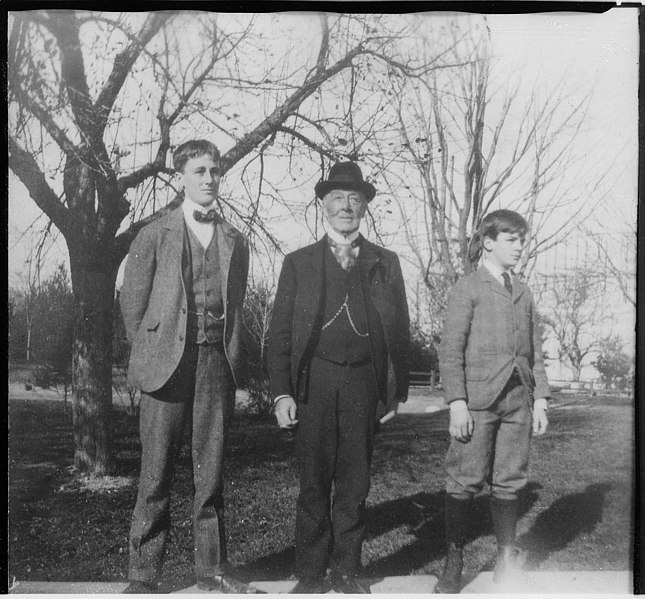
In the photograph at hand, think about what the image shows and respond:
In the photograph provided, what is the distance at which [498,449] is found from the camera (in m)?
4.65

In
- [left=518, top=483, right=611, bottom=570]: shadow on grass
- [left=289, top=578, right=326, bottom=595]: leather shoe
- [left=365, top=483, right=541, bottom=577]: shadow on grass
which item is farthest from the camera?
[left=518, top=483, right=611, bottom=570]: shadow on grass

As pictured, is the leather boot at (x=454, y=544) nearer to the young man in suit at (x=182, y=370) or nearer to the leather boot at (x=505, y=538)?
the leather boot at (x=505, y=538)

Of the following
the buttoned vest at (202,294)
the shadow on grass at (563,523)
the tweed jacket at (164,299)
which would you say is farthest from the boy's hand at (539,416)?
the buttoned vest at (202,294)

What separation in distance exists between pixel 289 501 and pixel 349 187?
7.08 ft

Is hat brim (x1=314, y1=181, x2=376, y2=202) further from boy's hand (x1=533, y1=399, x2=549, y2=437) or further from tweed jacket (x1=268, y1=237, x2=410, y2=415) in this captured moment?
boy's hand (x1=533, y1=399, x2=549, y2=437)

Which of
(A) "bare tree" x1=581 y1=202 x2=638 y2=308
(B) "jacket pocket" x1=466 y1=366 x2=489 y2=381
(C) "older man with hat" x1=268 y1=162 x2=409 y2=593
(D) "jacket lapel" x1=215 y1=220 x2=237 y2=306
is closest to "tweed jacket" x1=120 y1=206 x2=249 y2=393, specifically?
(D) "jacket lapel" x1=215 y1=220 x2=237 y2=306

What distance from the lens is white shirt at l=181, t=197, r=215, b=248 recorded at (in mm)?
4633

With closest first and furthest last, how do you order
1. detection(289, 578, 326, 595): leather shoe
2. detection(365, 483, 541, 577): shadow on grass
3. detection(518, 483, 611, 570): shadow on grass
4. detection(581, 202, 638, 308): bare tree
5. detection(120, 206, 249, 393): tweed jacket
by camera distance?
detection(120, 206, 249, 393): tweed jacket < detection(289, 578, 326, 595): leather shoe < detection(365, 483, 541, 577): shadow on grass < detection(518, 483, 611, 570): shadow on grass < detection(581, 202, 638, 308): bare tree

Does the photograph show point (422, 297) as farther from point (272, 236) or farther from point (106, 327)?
point (106, 327)

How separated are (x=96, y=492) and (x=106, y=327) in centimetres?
111

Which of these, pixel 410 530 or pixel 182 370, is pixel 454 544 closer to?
pixel 410 530

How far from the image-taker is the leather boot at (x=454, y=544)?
4621mm

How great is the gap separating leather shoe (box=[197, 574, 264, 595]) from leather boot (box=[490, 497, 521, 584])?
5.42ft

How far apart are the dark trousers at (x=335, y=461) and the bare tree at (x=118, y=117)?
124 centimetres
